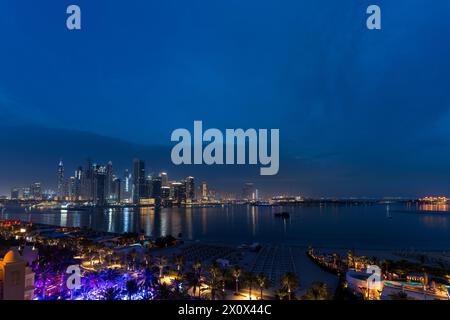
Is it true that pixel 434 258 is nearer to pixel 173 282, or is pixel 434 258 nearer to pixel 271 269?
pixel 271 269

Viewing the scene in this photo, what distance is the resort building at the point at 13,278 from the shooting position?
171 inches

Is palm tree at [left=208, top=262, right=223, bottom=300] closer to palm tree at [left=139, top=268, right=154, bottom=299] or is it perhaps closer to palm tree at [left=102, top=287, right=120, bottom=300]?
palm tree at [left=139, top=268, right=154, bottom=299]

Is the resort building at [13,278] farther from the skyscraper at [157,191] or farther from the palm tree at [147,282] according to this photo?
the skyscraper at [157,191]

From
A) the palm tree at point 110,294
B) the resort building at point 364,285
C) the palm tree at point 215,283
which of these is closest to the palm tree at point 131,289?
the palm tree at point 110,294

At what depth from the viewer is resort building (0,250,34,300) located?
4332 mm

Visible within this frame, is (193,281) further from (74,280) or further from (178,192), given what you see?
(178,192)

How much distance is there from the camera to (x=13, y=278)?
14.5 feet

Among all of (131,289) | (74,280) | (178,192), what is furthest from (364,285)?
(178,192)

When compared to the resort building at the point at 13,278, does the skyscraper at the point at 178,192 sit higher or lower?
lower
